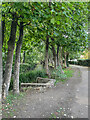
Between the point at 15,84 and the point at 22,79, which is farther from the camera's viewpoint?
the point at 22,79

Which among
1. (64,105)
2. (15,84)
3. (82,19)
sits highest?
(82,19)

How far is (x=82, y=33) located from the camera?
22.2ft

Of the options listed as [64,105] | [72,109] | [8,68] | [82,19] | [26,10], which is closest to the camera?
[26,10]

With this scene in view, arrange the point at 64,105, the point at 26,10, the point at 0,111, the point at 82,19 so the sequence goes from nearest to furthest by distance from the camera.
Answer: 1. the point at 26,10
2. the point at 0,111
3. the point at 64,105
4. the point at 82,19

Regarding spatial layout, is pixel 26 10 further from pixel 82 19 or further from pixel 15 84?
pixel 82 19

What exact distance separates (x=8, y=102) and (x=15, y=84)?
46.7 inches

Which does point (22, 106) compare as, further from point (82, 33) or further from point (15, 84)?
point (82, 33)

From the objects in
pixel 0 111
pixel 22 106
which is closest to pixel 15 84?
pixel 22 106

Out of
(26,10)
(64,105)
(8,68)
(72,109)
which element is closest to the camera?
(26,10)

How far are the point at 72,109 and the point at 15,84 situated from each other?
251 cm

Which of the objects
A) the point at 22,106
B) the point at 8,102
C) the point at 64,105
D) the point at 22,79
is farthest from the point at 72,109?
the point at 22,79

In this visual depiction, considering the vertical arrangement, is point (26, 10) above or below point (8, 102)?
above

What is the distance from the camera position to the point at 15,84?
16.8 feet

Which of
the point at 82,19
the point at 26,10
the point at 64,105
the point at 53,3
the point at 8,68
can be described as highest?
the point at 82,19
